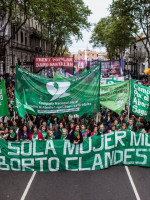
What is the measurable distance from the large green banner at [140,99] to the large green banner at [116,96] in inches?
9.7

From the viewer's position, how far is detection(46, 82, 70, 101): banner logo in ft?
34.1

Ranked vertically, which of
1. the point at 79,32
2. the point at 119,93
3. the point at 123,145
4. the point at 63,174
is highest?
the point at 79,32

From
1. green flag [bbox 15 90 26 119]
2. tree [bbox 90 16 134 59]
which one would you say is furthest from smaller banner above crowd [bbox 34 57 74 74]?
tree [bbox 90 16 134 59]

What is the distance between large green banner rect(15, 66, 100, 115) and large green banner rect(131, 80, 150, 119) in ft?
5.11

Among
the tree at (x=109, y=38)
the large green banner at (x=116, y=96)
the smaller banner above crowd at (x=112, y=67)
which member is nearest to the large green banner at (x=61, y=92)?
the large green banner at (x=116, y=96)

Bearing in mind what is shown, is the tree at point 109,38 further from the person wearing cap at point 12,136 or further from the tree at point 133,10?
the person wearing cap at point 12,136

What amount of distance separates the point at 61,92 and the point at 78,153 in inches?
98.8

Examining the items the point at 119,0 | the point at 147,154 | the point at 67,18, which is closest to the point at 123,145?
the point at 147,154

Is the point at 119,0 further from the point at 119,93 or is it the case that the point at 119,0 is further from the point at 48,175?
the point at 48,175

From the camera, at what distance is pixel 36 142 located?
8.87 meters

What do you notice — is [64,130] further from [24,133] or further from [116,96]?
[116,96]

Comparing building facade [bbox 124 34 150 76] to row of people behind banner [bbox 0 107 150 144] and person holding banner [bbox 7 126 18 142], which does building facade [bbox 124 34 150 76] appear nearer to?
row of people behind banner [bbox 0 107 150 144]

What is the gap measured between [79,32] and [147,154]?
34630mm

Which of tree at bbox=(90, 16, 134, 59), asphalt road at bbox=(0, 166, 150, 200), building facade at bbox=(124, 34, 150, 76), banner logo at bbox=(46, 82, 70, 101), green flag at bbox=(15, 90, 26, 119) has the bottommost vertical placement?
asphalt road at bbox=(0, 166, 150, 200)
